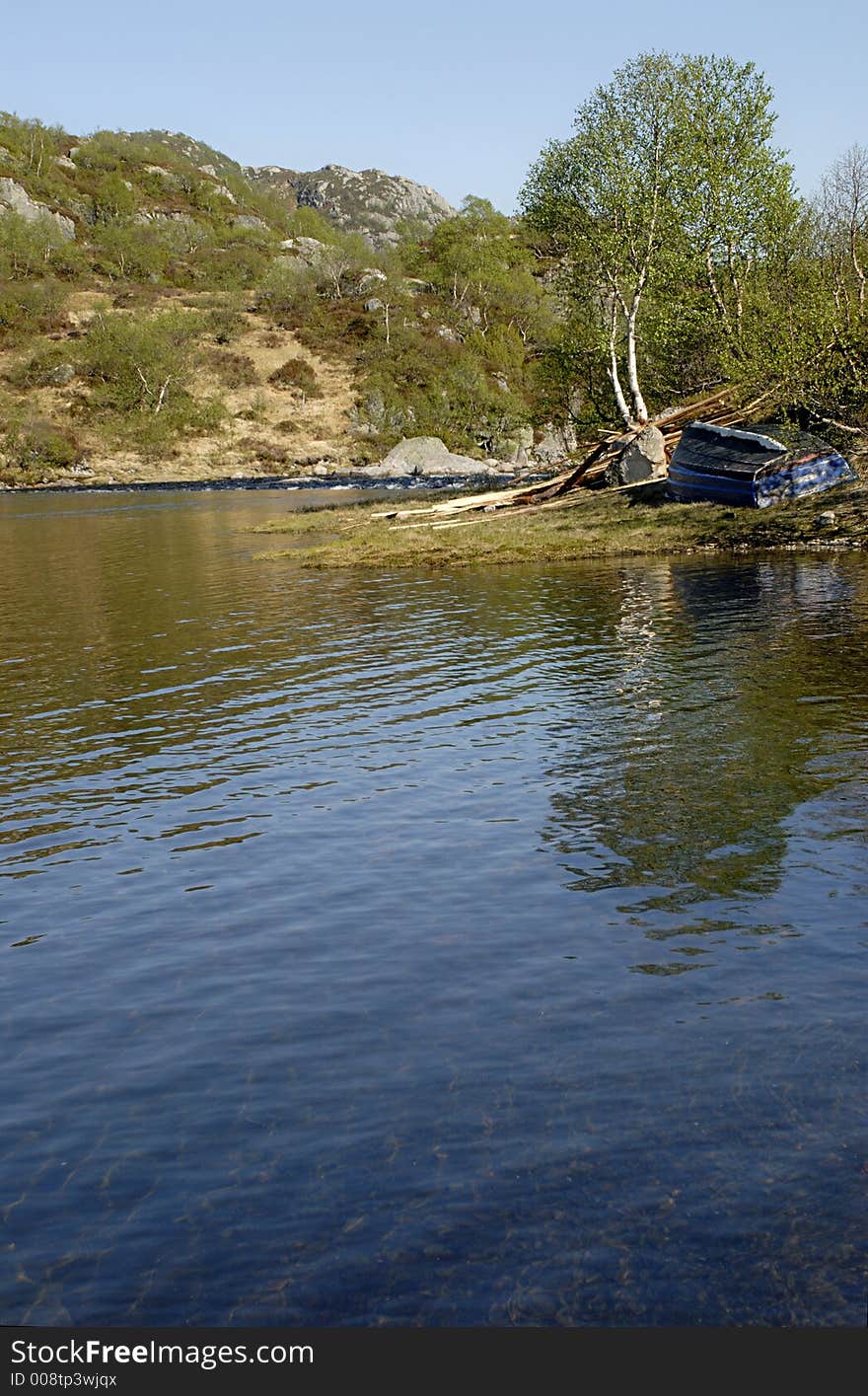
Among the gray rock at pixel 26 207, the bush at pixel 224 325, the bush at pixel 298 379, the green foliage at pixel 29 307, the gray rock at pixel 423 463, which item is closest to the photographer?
the gray rock at pixel 423 463

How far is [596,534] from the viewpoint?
45656 mm

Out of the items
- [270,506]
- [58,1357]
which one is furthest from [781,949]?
[270,506]

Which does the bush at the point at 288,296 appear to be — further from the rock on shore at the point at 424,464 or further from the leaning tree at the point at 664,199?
the leaning tree at the point at 664,199

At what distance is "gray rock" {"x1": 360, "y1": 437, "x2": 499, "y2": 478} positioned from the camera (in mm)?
105438

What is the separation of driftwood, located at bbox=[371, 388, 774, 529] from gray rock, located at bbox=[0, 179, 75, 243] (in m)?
147

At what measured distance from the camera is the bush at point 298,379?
5551 inches

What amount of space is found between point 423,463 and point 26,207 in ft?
361

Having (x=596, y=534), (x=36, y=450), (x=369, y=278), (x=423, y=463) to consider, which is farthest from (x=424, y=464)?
(x=369, y=278)

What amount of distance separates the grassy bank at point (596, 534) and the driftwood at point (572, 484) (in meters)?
0.71

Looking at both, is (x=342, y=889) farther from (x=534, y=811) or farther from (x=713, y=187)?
(x=713, y=187)

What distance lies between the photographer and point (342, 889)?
12930 millimetres

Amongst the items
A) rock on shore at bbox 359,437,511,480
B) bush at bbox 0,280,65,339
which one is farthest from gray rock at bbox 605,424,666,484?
bush at bbox 0,280,65,339

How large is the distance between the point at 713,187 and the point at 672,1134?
59.6 metres

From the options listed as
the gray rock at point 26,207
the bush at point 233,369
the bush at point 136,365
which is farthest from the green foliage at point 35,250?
the bush at point 233,369
